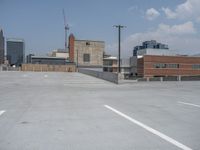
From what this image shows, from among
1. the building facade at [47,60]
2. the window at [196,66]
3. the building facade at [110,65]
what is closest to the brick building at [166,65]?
the window at [196,66]

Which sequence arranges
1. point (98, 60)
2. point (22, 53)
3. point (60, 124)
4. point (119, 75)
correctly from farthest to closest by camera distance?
point (22, 53) < point (98, 60) < point (119, 75) < point (60, 124)

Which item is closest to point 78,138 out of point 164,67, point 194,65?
point 164,67

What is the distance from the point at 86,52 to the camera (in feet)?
448

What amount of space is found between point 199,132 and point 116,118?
2.96m

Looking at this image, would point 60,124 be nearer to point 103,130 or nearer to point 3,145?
point 103,130

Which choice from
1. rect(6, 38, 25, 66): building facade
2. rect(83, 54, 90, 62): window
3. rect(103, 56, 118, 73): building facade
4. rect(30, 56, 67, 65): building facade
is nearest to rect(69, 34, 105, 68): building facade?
rect(83, 54, 90, 62): window

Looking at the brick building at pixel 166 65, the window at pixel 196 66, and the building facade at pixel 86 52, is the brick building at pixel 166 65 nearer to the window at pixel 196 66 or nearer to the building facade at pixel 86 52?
the window at pixel 196 66

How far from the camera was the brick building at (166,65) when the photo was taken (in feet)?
316

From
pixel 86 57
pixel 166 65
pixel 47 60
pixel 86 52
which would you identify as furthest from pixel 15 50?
pixel 166 65

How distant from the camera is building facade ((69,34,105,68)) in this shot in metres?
134

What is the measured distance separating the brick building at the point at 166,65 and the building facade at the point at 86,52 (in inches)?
1491

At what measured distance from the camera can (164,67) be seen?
3871 inches

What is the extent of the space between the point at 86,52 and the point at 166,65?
49.5 m

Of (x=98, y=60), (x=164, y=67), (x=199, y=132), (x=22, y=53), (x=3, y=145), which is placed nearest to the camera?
(x=3, y=145)
